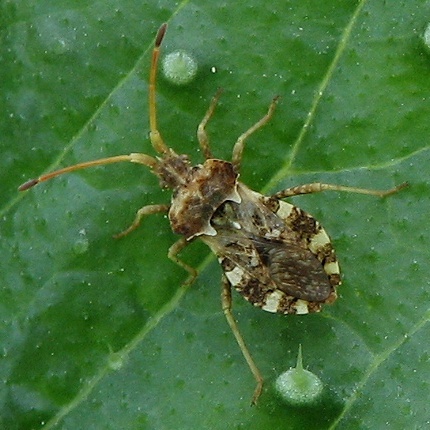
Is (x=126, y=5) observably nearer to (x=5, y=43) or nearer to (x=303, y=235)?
(x=5, y=43)

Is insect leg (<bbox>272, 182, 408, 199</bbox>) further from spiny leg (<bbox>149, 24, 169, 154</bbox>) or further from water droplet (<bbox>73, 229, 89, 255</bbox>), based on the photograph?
water droplet (<bbox>73, 229, 89, 255</bbox>)

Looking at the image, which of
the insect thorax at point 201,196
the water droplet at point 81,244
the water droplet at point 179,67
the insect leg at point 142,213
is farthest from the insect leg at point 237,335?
the water droplet at point 179,67

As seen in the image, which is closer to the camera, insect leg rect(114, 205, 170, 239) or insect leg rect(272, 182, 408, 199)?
insect leg rect(272, 182, 408, 199)

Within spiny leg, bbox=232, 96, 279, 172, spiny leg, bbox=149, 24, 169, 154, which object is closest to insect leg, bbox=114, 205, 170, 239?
spiny leg, bbox=149, 24, 169, 154

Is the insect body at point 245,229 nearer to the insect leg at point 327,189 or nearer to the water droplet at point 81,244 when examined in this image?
the insect leg at point 327,189

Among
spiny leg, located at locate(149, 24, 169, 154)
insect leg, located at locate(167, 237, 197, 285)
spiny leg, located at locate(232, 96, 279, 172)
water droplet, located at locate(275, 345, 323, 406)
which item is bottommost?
water droplet, located at locate(275, 345, 323, 406)

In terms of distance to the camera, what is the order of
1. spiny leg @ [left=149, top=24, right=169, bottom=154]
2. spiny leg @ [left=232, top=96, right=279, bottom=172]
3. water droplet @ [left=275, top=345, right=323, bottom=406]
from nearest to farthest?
1. spiny leg @ [left=149, top=24, right=169, bottom=154]
2. water droplet @ [left=275, top=345, right=323, bottom=406]
3. spiny leg @ [left=232, top=96, right=279, bottom=172]

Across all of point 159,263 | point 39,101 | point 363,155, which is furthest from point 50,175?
point 363,155
